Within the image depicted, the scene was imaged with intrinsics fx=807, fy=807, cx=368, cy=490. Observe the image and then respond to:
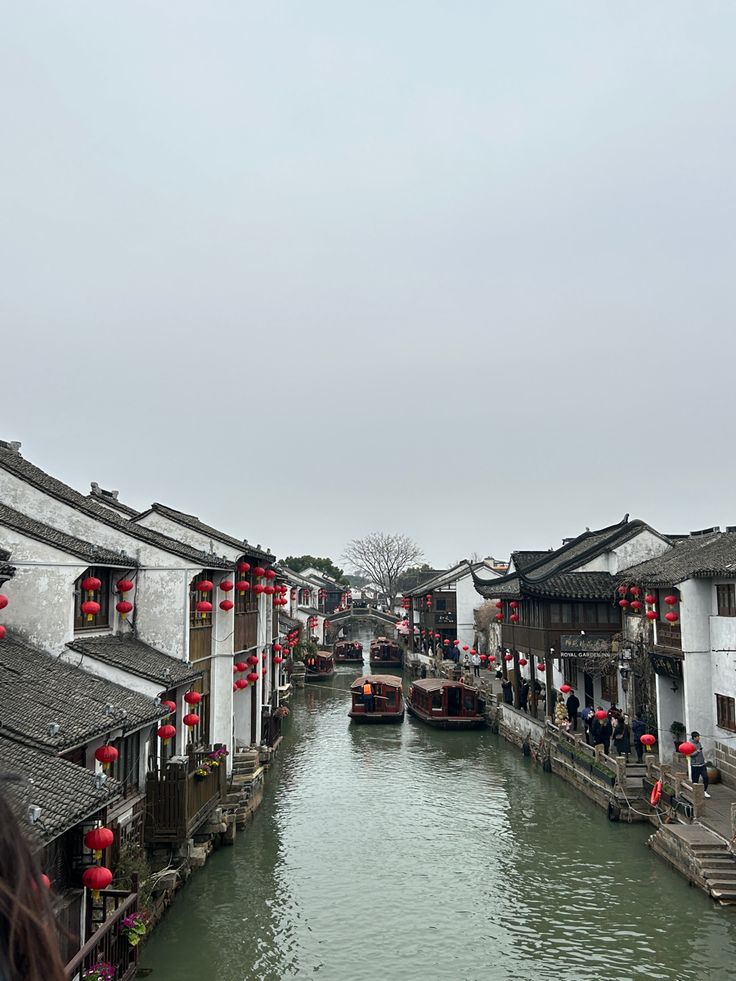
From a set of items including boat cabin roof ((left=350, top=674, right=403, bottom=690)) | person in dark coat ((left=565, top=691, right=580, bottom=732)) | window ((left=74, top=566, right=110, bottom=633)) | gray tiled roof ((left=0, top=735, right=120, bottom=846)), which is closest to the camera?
gray tiled roof ((left=0, top=735, right=120, bottom=846))

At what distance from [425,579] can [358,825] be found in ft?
222

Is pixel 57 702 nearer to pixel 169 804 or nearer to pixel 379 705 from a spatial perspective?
pixel 169 804

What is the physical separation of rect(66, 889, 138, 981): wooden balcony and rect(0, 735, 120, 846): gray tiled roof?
1.73 metres

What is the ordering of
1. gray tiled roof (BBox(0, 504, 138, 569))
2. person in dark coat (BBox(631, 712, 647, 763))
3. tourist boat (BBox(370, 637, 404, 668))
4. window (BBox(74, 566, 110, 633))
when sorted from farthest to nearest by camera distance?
tourist boat (BBox(370, 637, 404, 668)) → person in dark coat (BBox(631, 712, 647, 763)) → window (BBox(74, 566, 110, 633)) → gray tiled roof (BBox(0, 504, 138, 569))

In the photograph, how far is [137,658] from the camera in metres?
17.0

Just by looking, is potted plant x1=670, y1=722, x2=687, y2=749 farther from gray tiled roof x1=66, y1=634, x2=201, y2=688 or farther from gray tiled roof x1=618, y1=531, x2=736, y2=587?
gray tiled roof x1=66, y1=634, x2=201, y2=688

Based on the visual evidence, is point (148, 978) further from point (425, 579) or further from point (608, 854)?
point (425, 579)

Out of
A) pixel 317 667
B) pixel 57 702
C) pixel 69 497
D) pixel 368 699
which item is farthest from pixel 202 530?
pixel 317 667

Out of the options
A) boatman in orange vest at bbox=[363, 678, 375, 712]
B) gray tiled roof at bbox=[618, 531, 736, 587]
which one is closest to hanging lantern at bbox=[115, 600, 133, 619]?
gray tiled roof at bbox=[618, 531, 736, 587]

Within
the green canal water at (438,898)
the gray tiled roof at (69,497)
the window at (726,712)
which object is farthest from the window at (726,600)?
the gray tiled roof at (69,497)

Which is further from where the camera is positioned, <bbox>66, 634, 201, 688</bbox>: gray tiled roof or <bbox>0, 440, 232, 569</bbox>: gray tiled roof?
<bbox>0, 440, 232, 569</bbox>: gray tiled roof

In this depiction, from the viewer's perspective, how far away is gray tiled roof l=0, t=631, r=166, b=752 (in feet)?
35.2

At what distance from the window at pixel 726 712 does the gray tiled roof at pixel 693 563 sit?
3254 mm

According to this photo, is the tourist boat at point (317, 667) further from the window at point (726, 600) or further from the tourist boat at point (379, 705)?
the window at point (726, 600)
